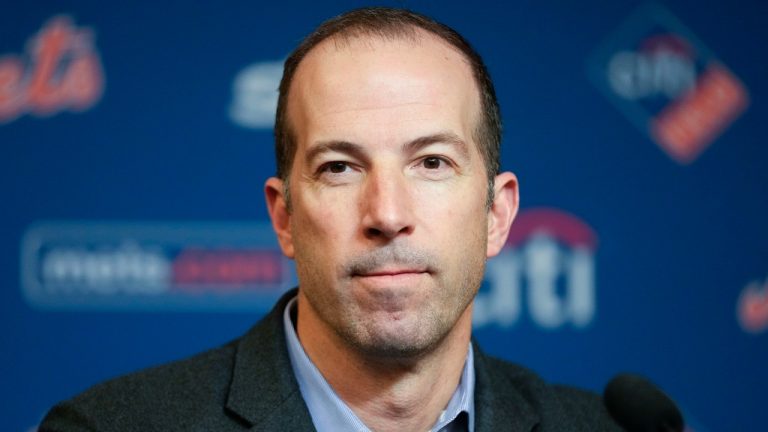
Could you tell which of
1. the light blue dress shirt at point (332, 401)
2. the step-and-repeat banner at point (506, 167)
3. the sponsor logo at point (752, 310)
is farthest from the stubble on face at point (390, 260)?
the sponsor logo at point (752, 310)

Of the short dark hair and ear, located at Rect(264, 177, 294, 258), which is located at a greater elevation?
the short dark hair

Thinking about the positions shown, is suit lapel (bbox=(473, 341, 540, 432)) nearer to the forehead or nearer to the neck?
the neck

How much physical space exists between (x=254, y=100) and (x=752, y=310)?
1.82 m

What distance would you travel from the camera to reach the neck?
2105mm

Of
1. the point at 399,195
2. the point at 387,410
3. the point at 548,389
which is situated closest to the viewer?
the point at 399,195

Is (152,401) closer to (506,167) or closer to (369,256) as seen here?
(369,256)

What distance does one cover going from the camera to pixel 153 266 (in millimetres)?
3455

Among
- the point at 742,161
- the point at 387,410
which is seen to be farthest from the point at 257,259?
the point at 742,161

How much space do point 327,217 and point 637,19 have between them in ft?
6.77

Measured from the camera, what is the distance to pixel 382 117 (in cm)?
203

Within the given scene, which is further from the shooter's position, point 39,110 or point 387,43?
point 39,110

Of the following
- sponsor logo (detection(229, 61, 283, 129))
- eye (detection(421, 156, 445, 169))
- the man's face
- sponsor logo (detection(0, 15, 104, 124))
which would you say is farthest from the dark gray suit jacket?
sponsor logo (detection(0, 15, 104, 124))

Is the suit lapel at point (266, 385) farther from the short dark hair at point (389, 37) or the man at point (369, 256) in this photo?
the short dark hair at point (389, 37)

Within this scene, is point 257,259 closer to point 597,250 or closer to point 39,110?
point 39,110
